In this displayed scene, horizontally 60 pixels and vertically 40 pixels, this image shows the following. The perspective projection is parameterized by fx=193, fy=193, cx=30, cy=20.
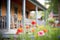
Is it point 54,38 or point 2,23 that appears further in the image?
point 2,23

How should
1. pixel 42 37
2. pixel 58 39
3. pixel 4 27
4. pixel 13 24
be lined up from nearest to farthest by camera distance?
pixel 58 39, pixel 42 37, pixel 4 27, pixel 13 24

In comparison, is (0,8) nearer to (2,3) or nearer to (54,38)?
(2,3)

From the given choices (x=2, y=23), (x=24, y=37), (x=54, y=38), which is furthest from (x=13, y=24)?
(x=54, y=38)

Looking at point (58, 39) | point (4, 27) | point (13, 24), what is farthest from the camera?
point (13, 24)

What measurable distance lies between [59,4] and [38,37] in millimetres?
1394

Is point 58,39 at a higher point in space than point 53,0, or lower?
lower

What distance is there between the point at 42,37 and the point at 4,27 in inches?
301

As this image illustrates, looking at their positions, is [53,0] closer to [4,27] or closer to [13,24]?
[4,27]

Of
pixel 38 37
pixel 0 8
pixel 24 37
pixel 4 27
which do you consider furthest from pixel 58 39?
pixel 0 8

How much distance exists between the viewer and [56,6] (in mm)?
2316

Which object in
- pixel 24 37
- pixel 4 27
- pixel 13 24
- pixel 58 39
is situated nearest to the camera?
pixel 58 39

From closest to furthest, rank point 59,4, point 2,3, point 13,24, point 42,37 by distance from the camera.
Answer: point 59,4
point 42,37
point 13,24
point 2,3

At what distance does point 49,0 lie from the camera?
2404mm

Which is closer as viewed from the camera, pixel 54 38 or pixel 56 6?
pixel 56 6
